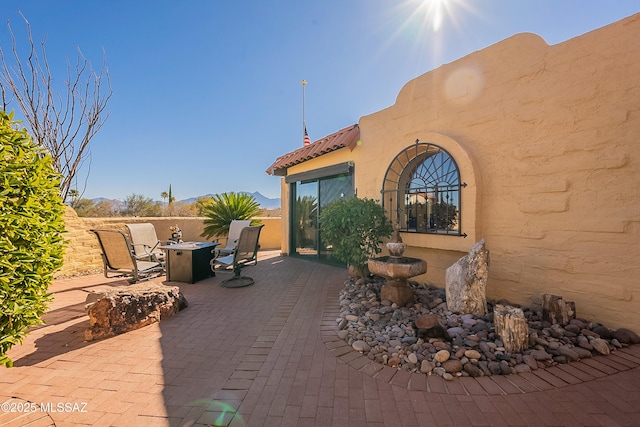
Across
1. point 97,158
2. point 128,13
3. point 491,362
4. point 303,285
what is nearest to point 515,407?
point 491,362

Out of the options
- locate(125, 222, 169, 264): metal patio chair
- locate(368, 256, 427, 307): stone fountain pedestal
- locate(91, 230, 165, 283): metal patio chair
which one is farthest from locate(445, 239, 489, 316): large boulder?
locate(125, 222, 169, 264): metal patio chair

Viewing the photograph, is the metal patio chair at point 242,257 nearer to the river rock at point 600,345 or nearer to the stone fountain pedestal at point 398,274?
the stone fountain pedestal at point 398,274

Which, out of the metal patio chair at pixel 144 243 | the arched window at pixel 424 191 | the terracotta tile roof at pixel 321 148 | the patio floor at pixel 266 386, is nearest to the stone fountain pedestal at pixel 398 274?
the arched window at pixel 424 191

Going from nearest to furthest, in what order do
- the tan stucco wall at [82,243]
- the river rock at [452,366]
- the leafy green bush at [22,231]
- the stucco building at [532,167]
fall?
the leafy green bush at [22,231]
the river rock at [452,366]
the stucco building at [532,167]
the tan stucco wall at [82,243]

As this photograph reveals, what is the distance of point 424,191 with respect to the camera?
457cm

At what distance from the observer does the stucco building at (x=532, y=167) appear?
279cm

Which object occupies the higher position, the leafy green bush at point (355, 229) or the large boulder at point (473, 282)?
the leafy green bush at point (355, 229)

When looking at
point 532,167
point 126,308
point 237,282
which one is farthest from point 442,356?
point 237,282

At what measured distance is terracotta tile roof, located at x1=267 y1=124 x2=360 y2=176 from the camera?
5.98 m

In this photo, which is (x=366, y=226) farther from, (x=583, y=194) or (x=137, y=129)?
(x=137, y=129)

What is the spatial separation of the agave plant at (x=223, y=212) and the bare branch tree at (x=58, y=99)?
3.57 meters

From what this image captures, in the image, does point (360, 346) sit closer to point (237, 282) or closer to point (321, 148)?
point (237, 282)

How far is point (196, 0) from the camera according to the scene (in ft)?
17.9

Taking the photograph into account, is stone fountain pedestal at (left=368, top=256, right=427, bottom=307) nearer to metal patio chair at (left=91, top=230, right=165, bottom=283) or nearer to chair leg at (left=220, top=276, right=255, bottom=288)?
chair leg at (left=220, top=276, right=255, bottom=288)
